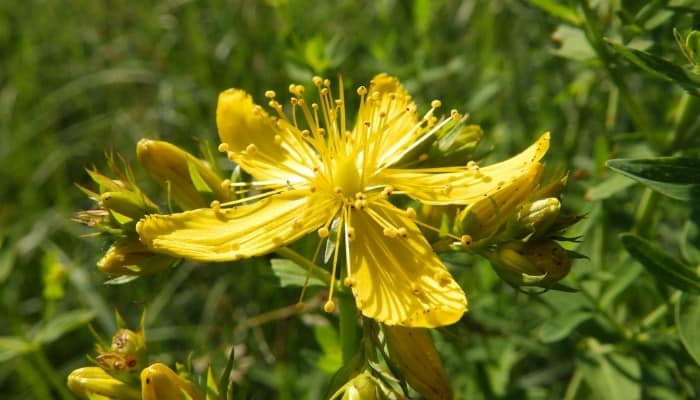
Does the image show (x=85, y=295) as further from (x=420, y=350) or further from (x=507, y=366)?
(x=420, y=350)

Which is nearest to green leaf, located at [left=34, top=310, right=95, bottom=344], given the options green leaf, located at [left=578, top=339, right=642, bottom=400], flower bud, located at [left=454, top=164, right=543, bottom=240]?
flower bud, located at [left=454, top=164, right=543, bottom=240]

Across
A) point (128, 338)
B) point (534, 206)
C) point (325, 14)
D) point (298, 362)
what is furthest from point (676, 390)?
point (325, 14)

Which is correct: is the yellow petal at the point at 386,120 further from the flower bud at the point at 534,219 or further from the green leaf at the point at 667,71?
the green leaf at the point at 667,71

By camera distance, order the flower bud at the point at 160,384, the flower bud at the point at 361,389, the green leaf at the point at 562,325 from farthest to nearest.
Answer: the green leaf at the point at 562,325 < the flower bud at the point at 160,384 < the flower bud at the point at 361,389

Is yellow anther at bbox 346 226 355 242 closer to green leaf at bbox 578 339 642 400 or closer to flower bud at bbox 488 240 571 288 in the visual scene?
flower bud at bbox 488 240 571 288

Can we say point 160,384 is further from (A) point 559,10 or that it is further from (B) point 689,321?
(A) point 559,10

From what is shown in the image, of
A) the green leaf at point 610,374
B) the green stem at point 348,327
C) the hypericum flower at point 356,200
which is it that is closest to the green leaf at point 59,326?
the hypericum flower at point 356,200
